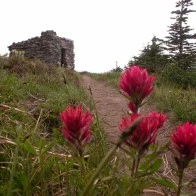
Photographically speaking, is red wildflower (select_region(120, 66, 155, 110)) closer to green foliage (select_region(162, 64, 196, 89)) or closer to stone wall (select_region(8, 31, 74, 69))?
green foliage (select_region(162, 64, 196, 89))

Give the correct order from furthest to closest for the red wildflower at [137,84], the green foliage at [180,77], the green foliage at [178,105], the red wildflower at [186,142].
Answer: the green foliage at [180,77] < the green foliage at [178,105] < the red wildflower at [137,84] < the red wildflower at [186,142]

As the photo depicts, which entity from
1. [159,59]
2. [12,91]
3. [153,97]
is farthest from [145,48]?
[12,91]

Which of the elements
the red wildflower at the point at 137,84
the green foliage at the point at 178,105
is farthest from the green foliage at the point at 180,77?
the red wildflower at the point at 137,84

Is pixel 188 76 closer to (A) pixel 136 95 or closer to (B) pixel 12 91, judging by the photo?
(B) pixel 12 91

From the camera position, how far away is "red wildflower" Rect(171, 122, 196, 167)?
3.48 ft

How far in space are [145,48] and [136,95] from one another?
22.3 m

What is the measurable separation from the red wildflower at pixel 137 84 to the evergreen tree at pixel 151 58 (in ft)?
61.3

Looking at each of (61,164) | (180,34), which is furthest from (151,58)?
(61,164)

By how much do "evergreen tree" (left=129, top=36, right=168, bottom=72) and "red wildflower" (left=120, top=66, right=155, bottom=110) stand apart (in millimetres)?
18693

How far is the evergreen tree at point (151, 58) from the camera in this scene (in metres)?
20.0

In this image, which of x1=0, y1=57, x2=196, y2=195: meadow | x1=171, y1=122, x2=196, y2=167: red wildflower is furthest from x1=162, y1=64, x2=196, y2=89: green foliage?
x1=171, y1=122, x2=196, y2=167: red wildflower

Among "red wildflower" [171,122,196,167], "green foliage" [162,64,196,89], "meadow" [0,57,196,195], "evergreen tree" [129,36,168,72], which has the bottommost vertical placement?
"meadow" [0,57,196,195]

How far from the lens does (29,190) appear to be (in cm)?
167

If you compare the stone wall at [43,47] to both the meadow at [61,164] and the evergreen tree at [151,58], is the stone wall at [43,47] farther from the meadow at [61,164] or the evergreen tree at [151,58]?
the meadow at [61,164]
